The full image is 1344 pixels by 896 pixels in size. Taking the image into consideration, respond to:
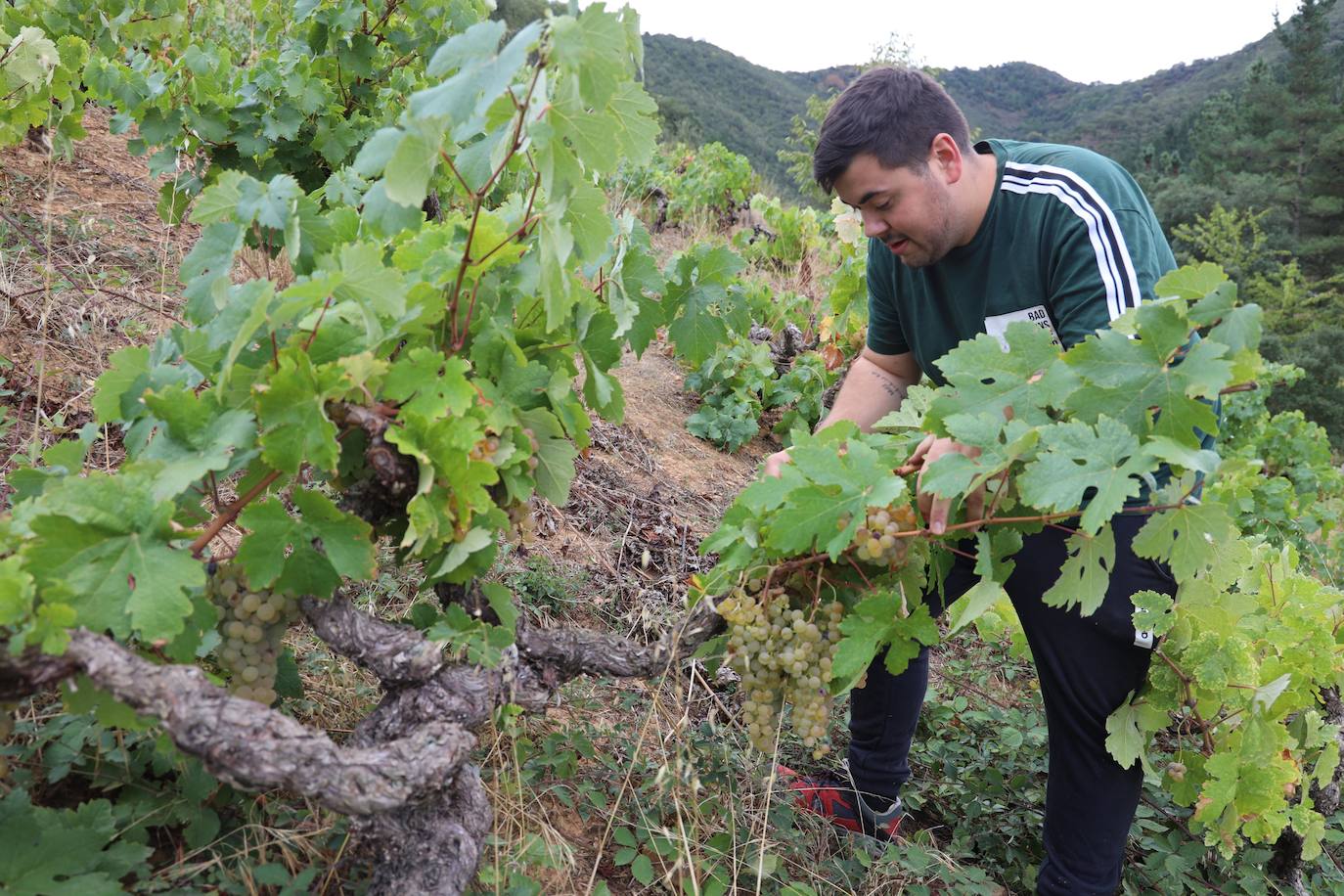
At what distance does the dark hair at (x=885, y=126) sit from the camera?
2.36 metres

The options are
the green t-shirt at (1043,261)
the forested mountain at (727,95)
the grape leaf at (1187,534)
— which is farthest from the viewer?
the forested mountain at (727,95)

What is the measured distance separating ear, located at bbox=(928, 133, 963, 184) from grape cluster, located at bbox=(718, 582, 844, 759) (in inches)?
48.5

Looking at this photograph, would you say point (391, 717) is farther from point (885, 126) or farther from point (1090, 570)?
point (885, 126)

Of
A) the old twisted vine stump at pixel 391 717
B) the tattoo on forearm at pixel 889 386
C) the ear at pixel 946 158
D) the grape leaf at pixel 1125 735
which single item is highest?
the ear at pixel 946 158

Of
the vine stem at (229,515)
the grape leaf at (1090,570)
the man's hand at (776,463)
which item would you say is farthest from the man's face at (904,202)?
the vine stem at (229,515)

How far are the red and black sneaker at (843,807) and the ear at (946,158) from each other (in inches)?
70.3

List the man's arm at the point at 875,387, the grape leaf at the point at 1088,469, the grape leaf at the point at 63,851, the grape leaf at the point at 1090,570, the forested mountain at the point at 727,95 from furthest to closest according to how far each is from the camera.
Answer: the forested mountain at the point at 727,95 < the man's arm at the point at 875,387 < the grape leaf at the point at 1090,570 < the grape leaf at the point at 1088,469 < the grape leaf at the point at 63,851

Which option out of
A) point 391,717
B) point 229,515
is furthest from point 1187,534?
point 229,515

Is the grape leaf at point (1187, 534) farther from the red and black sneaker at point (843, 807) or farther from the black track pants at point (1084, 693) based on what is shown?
the red and black sneaker at point (843, 807)

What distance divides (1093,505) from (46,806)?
1972 millimetres

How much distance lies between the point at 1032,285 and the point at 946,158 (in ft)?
1.35

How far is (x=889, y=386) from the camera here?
293 centimetres

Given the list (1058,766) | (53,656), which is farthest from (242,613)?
(1058,766)

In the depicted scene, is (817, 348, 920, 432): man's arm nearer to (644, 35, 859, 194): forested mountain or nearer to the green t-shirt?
the green t-shirt
